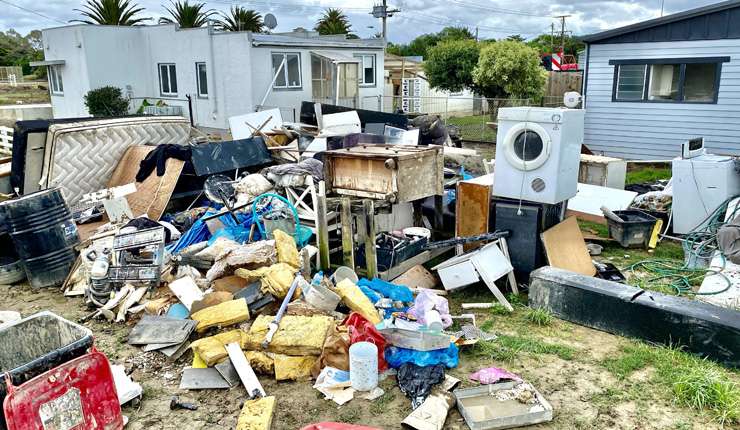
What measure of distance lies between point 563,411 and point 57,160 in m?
7.37

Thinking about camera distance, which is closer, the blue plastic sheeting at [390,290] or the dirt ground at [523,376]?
the dirt ground at [523,376]

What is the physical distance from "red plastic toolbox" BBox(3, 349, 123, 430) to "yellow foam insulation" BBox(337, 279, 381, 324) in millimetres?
2029

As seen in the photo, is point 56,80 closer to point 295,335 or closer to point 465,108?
point 465,108

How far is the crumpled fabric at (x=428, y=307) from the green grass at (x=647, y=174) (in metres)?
7.32

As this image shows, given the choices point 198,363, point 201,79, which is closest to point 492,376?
point 198,363

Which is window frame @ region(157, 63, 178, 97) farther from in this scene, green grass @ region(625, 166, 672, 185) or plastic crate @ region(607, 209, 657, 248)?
plastic crate @ region(607, 209, 657, 248)

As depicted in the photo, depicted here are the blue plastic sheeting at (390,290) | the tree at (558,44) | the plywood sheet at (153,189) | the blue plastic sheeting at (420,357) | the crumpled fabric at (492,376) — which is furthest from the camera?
the tree at (558,44)

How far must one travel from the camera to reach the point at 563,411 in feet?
12.1

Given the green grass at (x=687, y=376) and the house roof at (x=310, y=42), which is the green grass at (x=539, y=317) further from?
the house roof at (x=310, y=42)

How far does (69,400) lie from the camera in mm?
3014

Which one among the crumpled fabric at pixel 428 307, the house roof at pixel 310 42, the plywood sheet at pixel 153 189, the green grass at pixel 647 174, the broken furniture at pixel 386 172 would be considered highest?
the house roof at pixel 310 42

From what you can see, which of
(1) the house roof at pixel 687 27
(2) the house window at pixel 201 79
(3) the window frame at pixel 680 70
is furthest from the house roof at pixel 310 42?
(3) the window frame at pixel 680 70

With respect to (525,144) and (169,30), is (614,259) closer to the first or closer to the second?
(525,144)

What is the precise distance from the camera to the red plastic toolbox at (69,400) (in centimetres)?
281
